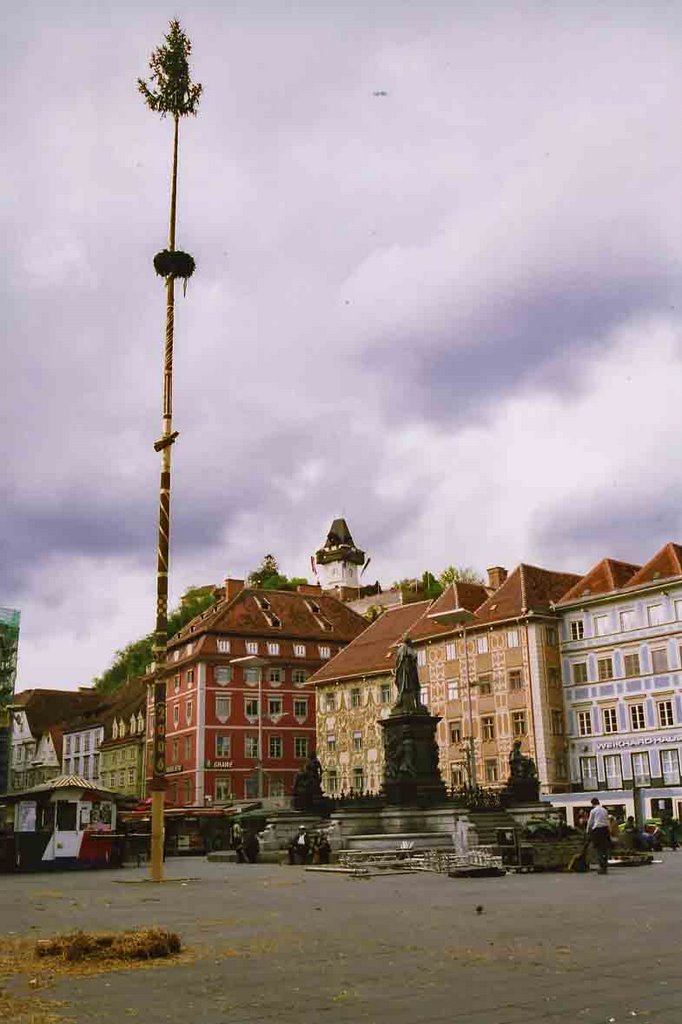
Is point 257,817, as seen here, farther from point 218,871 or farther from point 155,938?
point 155,938

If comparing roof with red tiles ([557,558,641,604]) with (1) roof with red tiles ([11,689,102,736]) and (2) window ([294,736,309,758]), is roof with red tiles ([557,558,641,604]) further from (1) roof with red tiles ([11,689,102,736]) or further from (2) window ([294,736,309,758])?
(1) roof with red tiles ([11,689,102,736])

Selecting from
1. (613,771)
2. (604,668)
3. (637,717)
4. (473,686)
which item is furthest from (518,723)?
(637,717)

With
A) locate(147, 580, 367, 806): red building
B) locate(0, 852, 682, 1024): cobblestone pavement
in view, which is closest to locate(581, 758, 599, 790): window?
locate(147, 580, 367, 806): red building

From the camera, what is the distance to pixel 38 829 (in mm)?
34625

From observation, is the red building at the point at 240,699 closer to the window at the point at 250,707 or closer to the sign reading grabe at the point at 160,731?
the window at the point at 250,707

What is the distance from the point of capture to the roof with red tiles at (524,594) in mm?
63094

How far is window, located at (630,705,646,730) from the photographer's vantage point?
A: 5741 cm

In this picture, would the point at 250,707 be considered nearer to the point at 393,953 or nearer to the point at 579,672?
the point at 579,672

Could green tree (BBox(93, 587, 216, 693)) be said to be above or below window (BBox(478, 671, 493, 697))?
above

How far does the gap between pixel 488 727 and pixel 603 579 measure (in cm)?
1078

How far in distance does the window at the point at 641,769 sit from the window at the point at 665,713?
1.91m

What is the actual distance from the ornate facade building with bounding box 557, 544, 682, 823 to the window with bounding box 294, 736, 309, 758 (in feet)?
71.5

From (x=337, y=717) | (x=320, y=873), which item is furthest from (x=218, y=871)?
(x=337, y=717)

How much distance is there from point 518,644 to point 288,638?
21.1 m
